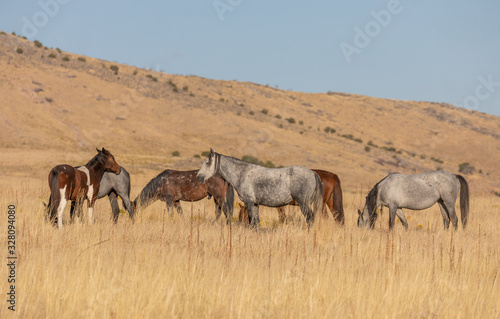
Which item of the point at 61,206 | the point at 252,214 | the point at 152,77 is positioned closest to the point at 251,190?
the point at 252,214

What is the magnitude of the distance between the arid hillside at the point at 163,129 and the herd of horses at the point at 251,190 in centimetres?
1728

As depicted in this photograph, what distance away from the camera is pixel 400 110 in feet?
346

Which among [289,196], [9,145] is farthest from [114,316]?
[9,145]

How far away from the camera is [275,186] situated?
10312 mm

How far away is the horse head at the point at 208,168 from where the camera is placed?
10656 millimetres

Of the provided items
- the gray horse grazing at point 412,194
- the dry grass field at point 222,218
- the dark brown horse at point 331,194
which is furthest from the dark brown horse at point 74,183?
the gray horse grazing at point 412,194

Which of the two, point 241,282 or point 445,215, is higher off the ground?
point 445,215

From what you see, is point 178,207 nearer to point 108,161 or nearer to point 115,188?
point 115,188

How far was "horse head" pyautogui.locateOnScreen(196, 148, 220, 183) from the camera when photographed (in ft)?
35.0

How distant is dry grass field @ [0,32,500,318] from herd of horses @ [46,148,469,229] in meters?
0.50

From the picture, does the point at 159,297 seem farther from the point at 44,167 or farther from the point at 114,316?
the point at 44,167

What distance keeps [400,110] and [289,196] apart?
330ft

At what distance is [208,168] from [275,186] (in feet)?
5.07

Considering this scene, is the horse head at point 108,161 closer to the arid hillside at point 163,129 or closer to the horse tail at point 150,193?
the horse tail at point 150,193
